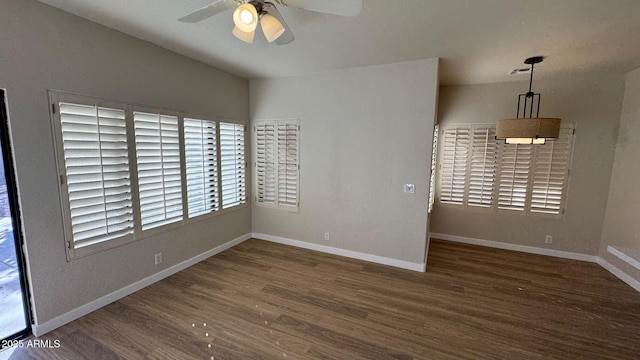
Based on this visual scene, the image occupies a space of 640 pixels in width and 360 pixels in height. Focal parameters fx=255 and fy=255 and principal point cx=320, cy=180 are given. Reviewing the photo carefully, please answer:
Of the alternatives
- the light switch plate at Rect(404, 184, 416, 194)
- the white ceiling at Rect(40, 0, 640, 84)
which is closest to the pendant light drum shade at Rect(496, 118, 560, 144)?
the white ceiling at Rect(40, 0, 640, 84)

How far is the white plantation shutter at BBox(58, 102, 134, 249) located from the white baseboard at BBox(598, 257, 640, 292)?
19.0 ft

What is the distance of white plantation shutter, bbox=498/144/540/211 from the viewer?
3.95 metres

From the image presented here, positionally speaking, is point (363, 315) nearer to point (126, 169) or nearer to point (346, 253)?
point (346, 253)

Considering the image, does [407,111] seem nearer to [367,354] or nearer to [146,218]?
[367,354]

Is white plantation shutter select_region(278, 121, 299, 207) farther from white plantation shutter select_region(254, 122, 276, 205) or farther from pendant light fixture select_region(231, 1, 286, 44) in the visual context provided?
pendant light fixture select_region(231, 1, 286, 44)

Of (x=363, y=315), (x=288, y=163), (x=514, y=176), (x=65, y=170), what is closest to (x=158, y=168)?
(x=65, y=170)

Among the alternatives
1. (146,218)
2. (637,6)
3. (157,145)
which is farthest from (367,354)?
(637,6)

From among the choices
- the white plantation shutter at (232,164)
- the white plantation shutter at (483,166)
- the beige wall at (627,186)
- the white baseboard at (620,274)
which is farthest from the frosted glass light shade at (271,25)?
the white baseboard at (620,274)

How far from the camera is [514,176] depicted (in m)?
4.02

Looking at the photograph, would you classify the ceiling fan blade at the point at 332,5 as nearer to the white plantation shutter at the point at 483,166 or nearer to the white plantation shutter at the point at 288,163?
the white plantation shutter at the point at 288,163

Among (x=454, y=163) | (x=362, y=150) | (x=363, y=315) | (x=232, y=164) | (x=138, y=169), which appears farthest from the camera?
(x=454, y=163)

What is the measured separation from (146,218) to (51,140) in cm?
109

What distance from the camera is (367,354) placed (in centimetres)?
200

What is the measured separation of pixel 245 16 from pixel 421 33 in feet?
5.48
